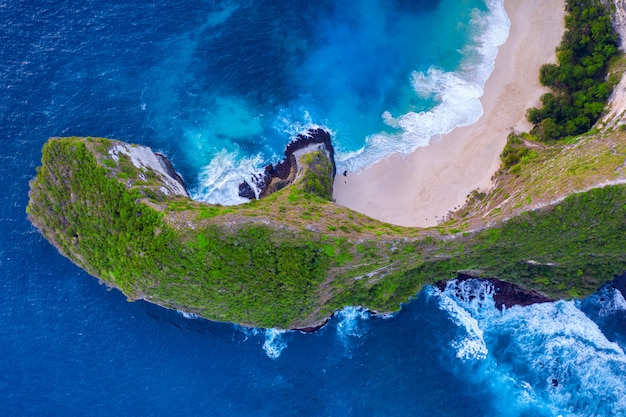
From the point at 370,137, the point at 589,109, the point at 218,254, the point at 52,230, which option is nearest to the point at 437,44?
the point at 370,137

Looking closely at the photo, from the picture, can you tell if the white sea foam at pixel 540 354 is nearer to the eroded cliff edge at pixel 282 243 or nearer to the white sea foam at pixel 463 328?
the white sea foam at pixel 463 328

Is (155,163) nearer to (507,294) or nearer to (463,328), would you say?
(463,328)

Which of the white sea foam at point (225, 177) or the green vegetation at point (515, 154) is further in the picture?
the white sea foam at point (225, 177)

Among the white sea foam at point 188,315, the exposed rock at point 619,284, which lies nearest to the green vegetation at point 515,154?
the exposed rock at point 619,284

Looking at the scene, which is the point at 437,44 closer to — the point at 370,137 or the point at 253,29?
the point at 370,137

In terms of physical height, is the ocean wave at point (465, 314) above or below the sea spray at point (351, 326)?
above

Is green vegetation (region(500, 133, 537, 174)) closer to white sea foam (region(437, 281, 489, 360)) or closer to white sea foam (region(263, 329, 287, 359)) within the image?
white sea foam (region(437, 281, 489, 360))
